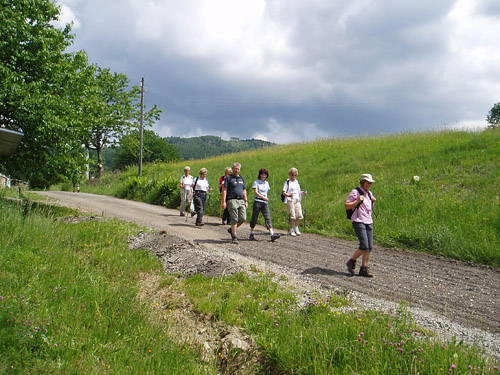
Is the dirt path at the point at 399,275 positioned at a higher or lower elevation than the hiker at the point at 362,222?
lower

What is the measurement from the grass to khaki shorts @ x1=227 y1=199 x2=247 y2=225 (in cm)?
303

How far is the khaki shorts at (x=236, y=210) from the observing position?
30.6 feet

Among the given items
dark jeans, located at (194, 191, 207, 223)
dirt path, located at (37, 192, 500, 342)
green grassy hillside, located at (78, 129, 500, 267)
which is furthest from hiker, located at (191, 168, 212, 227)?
green grassy hillside, located at (78, 129, 500, 267)

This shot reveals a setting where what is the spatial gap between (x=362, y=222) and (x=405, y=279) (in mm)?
1325

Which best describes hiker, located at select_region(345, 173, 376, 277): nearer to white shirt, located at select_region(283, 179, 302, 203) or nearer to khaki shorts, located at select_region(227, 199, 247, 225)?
khaki shorts, located at select_region(227, 199, 247, 225)

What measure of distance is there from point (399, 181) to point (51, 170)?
1355 centimetres

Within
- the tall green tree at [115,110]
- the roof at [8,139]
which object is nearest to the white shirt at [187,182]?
the roof at [8,139]

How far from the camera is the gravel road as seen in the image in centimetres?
471

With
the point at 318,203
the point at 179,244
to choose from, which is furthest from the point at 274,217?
the point at 179,244

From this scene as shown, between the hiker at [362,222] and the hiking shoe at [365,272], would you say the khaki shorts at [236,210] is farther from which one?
the hiking shoe at [365,272]

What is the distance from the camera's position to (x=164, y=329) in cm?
479

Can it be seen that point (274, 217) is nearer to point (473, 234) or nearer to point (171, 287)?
point (473, 234)

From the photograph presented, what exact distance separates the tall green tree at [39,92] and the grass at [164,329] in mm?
6850

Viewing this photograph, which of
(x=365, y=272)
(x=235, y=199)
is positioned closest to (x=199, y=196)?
(x=235, y=199)
